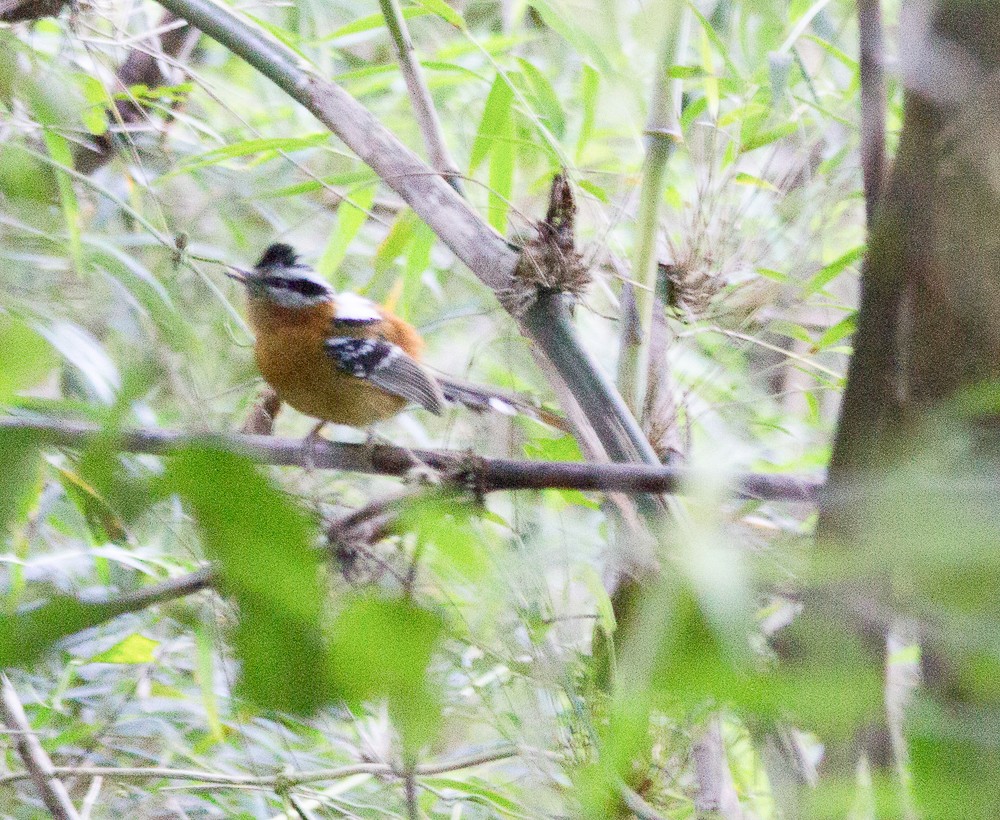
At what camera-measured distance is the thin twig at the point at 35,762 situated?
2.68 feet

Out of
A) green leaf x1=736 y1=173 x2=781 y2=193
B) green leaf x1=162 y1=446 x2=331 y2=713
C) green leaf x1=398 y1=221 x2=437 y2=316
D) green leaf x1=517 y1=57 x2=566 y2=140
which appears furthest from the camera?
green leaf x1=398 y1=221 x2=437 y2=316

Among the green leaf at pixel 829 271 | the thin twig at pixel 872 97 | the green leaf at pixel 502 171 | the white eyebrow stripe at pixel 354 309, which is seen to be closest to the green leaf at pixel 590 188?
the green leaf at pixel 502 171

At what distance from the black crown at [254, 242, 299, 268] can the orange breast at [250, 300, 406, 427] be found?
68mm

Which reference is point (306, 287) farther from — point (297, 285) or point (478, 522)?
point (478, 522)

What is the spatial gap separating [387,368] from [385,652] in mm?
1141

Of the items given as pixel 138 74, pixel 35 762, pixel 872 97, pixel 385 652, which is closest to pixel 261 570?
pixel 385 652

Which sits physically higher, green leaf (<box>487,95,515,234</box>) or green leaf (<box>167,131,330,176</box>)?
green leaf (<box>487,95,515,234</box>)

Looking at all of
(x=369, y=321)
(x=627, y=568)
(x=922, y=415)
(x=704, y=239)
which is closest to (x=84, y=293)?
(x=627, y=568)

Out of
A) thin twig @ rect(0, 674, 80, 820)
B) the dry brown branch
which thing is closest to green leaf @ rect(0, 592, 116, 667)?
thin twig @ rect(0, 674, 80, 820)

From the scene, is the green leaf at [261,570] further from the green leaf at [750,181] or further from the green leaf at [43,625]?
the green leaf at [750,181]

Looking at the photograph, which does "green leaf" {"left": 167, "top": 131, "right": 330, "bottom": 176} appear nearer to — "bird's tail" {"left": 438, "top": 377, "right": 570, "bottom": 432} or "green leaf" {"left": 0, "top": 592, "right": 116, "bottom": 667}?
"bird's tail" {"left": 438, "top": 377, "right": 570, "bottom": 432}

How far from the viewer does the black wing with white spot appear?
1285mm

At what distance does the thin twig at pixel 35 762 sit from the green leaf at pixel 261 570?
717 millimetres

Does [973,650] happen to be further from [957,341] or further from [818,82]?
[818,82]
